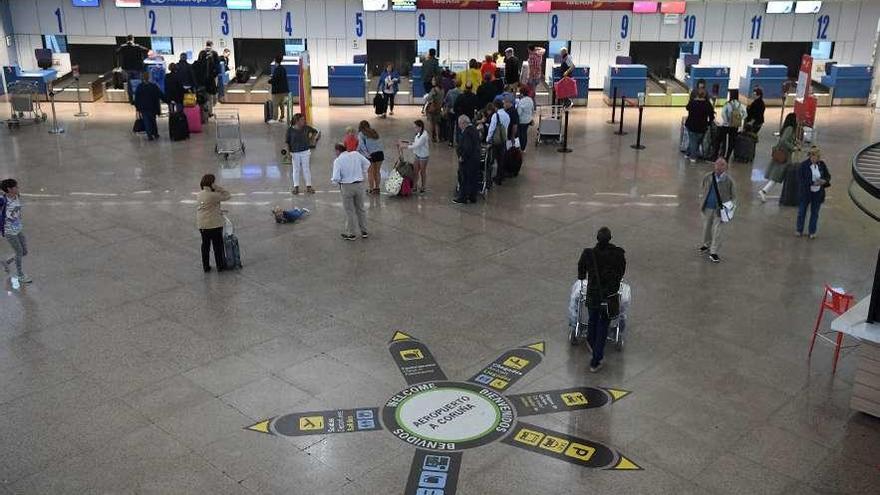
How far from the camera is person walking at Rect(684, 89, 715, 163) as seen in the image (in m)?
17.5

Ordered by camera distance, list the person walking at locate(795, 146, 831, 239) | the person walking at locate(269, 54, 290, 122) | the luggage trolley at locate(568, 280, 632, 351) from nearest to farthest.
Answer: the luggage trolley at locate(568, 280, 632, 351) < the person walking at locate(795, 146, 831, 239) < the person walking at locate(269, 54, 290, 122)

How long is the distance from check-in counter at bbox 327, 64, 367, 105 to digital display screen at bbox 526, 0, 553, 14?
19.1ft

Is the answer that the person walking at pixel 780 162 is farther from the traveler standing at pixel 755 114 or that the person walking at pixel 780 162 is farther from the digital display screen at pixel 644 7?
the digital display screen at pixel 644 7

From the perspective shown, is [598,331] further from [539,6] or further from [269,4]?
[269,4]

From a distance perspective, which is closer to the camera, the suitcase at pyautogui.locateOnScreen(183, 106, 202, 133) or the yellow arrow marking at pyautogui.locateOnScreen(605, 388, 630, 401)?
the yellow arrow marking at pyautogui.locateOnScreen(605, 388, 630, 401)

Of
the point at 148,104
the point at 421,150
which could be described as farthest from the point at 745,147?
the point at 148,104

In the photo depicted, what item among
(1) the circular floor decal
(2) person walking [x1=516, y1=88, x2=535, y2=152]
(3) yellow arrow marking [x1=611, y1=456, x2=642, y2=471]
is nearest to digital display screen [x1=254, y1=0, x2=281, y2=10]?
(2) person walking [x1=516, y1=88, x2=535, y2=152]

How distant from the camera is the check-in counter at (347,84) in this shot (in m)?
24.2

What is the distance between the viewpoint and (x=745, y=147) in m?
17.8

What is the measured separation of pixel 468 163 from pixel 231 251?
4.83 m

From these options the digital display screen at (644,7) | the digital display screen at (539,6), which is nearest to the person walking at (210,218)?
the digital display screen at (539,6)

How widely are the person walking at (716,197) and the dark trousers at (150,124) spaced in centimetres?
1313

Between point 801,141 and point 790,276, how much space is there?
8.85m

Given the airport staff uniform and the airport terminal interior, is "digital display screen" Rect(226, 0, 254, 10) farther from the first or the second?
the airport staff uniform
